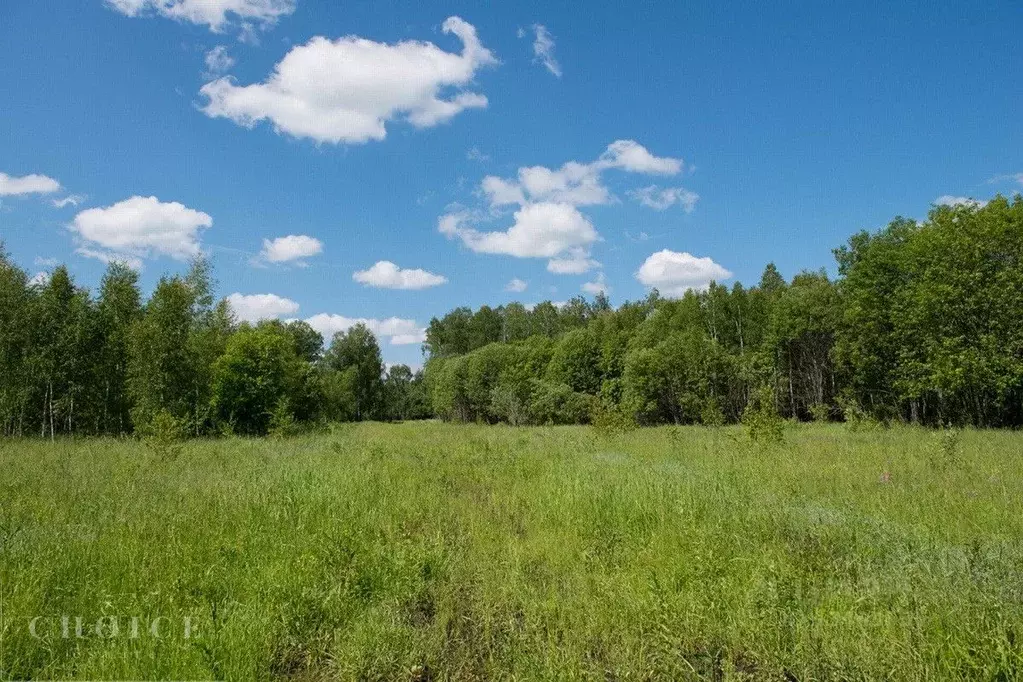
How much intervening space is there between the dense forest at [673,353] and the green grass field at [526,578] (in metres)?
9.08

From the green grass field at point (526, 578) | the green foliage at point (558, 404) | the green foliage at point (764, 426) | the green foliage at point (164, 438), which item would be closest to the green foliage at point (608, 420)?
the green foliage at point (764, 426)

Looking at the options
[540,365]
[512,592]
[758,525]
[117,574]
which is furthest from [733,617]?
[540,365]

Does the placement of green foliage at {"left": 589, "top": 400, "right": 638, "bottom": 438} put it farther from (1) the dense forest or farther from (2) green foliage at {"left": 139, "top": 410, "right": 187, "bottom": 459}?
(2) green foliage at {"left": 139, "top": 410, "right": 187, "bottom": 459}

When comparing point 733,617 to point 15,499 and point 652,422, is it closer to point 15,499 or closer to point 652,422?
point 15,499

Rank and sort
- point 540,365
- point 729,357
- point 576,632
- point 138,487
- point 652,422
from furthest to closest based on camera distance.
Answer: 1. point 540,365
2. point 652,422
3. point 729,357
4. point 138,487
5. point 576,632

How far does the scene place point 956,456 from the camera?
11.7 m

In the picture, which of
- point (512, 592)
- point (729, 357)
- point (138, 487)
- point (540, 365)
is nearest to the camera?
point (512, 592)

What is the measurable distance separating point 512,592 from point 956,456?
1219 cm

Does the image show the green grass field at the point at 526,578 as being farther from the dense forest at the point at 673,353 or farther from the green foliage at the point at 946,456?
the dense forest at the point at 673,353

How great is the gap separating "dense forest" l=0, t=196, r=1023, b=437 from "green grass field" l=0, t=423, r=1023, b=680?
29.8ft

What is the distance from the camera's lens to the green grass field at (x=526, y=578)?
12.4ft

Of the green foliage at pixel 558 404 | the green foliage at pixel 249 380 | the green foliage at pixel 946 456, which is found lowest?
the green foliage at pixel 558 404

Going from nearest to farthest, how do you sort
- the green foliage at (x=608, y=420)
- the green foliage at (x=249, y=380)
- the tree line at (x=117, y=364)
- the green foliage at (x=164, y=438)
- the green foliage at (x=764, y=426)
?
the green foliage at (x=164, y=438), the green foliage at (x=764, y=426), the green foliage at (x=608, y=420), the tree line at (x=117, y=364), the green foliage at (x=249, y=380)

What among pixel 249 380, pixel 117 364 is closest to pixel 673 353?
pixel 249 380
